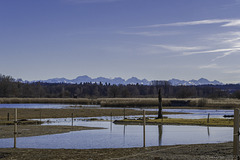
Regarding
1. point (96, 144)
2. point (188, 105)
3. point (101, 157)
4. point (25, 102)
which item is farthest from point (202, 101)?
point (101, 157)

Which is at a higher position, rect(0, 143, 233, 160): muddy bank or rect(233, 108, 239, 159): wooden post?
rect(233, 108, 239, 159): wooden post

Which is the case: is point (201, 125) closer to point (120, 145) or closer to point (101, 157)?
point (120, 145)

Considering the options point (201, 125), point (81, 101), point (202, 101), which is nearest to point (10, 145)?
point (201, 125)

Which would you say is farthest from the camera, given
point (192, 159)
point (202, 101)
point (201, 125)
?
point (202, 101)

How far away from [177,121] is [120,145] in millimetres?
20196

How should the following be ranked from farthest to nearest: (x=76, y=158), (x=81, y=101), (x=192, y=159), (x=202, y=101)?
(x=81, y=101), (x=202, y=101), (x=76, y=158), (x=192, y=159)

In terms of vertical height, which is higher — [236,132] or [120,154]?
[236,132]

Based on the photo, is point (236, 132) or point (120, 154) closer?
point (236, 132)

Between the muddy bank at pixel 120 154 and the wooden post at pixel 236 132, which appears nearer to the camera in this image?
the wooden post at pixel 236 132

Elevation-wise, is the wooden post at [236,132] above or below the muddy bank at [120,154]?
above

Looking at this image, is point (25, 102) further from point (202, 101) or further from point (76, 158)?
point (76, 158)

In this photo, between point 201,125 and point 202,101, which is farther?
point 202,101

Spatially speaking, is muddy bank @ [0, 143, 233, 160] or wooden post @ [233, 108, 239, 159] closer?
wooden post @ [233, 108, 239, 159]

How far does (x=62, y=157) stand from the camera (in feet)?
57.1
